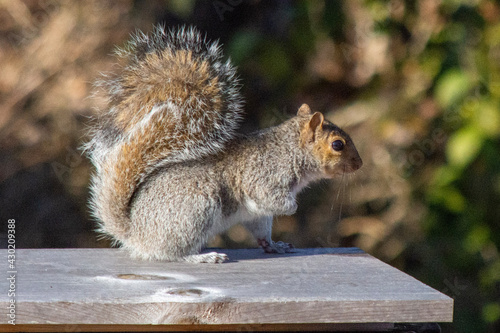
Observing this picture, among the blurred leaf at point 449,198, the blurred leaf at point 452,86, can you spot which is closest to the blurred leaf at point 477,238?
the blurred leaf at point 449,198

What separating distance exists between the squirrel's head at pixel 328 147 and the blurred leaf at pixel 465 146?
0.56 meters

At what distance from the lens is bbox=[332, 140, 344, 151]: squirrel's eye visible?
1.74 m

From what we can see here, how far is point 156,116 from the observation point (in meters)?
1.58

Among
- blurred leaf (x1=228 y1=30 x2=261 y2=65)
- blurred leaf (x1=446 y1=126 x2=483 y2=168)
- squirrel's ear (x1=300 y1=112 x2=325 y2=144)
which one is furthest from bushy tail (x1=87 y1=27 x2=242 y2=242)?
blurred leaf (x1=446 y1=126 x2=483 y2=168)

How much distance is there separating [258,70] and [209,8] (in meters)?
0.35

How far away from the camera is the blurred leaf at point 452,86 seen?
6.98 ft

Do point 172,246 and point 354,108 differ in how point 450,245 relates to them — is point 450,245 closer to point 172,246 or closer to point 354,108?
point 354,108

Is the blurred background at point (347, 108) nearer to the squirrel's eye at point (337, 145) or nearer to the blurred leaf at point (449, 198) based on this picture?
the blurred leaf at point (449, 198)

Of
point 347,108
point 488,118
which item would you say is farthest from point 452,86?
point 347,108

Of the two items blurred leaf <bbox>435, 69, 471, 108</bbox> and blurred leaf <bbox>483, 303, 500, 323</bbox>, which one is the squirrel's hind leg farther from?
blurred leaf <bbox>483, 303, 500, 323</bbox>

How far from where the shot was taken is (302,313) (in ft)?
3.81

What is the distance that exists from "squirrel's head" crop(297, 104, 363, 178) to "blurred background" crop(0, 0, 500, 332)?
22.2 inches

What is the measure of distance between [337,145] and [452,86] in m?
0.60

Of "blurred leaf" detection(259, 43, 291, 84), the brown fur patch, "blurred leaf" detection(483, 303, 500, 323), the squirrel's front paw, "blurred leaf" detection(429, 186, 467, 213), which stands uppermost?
"blurred leaf" detection(259, 43, 291, 84)
